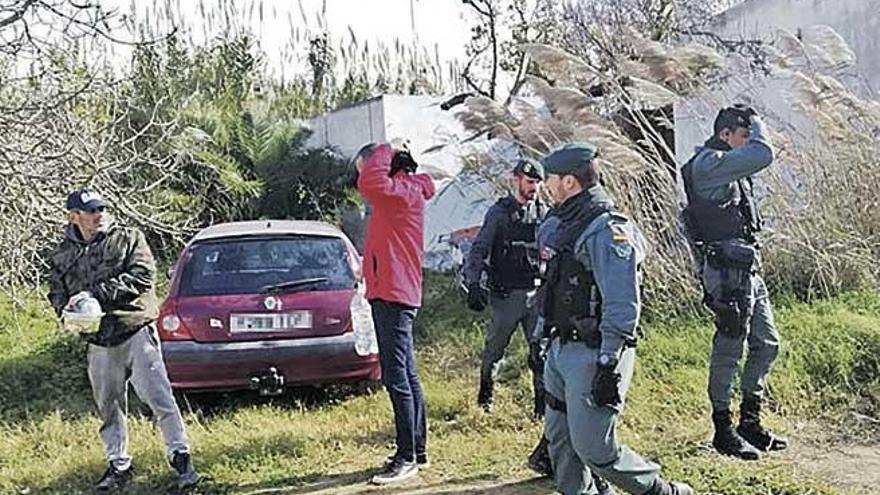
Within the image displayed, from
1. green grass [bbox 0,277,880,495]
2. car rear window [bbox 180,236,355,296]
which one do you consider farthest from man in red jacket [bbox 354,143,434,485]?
car rear window [bbox 180,236,355,296]

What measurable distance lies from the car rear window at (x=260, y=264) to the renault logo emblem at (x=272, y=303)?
0.12 m

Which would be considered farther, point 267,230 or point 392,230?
point 267,230

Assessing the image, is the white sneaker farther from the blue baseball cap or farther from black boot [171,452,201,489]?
the blue baseball cap

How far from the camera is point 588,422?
379 cm

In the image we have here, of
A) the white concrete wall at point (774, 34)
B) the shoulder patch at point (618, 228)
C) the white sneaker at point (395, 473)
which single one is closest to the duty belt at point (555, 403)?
the shoulder patch at point (618, 228)

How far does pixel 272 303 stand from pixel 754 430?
11.0ft

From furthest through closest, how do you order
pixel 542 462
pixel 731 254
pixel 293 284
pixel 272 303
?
pixel 293 284 < pixel 272 303 < pixel 542 462 < pixel 731 254

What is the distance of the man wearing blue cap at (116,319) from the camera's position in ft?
17.0

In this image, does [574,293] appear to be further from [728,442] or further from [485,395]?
[485,395]

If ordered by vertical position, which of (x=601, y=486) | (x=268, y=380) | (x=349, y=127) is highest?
(x=349, y=127)

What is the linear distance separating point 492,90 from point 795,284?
10.3m

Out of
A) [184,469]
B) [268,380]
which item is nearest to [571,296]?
[184,469]

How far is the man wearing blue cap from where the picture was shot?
5188mm

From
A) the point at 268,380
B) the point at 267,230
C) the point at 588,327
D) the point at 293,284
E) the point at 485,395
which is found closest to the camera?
the point at 588,327
